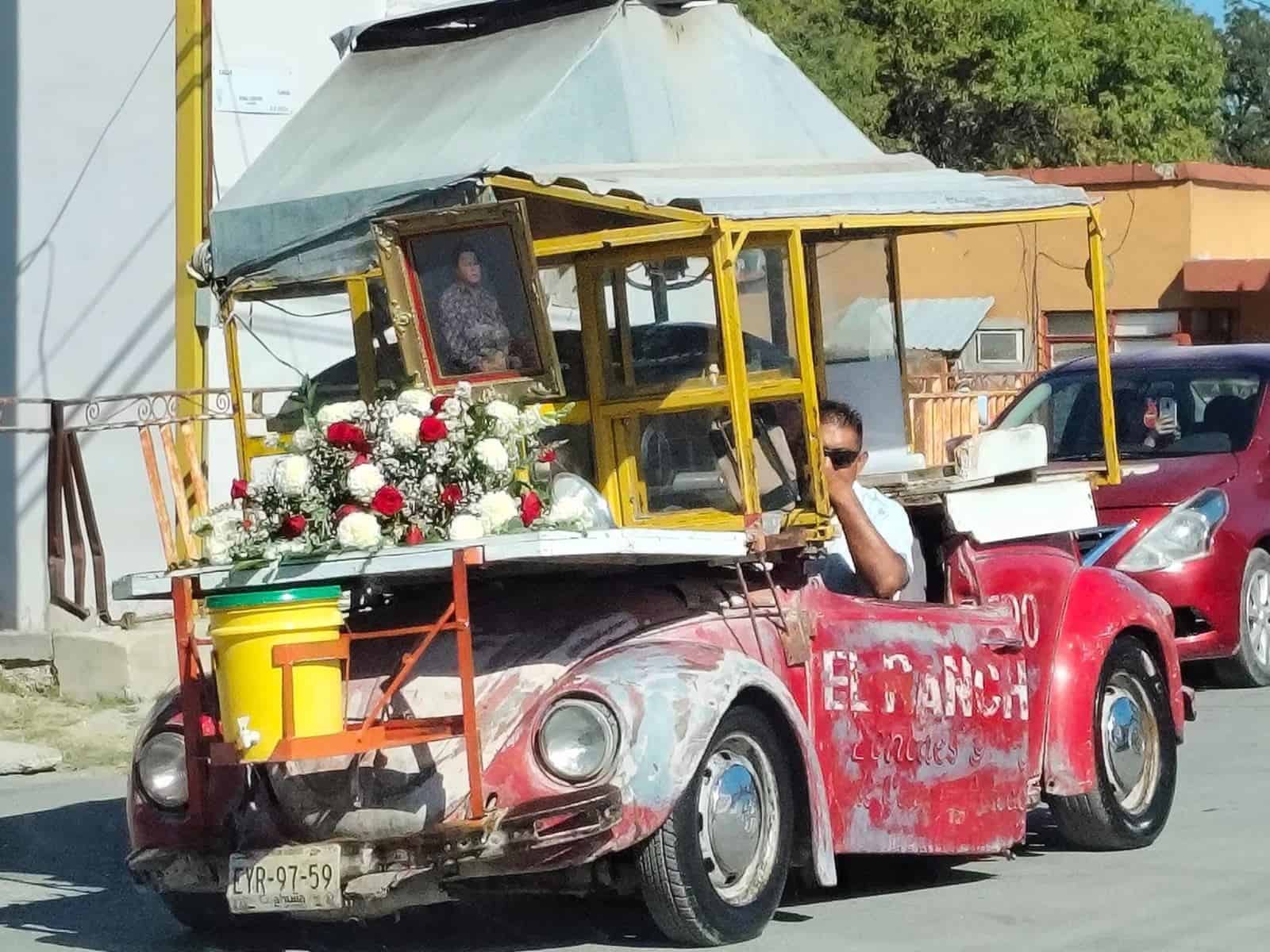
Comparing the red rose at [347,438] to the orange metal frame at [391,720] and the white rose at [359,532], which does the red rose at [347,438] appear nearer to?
the white rose at [359,532]

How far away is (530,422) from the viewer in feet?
21.0

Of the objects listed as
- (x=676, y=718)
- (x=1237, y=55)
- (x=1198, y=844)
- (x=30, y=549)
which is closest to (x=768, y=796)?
(x=676, y=718)

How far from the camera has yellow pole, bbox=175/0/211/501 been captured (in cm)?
1075

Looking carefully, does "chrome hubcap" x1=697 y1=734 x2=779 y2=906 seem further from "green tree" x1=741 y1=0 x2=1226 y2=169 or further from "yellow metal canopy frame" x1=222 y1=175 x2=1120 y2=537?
"green tree" x1=741 y1=0 x2=1226 y2=169

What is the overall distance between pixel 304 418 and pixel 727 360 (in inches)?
51.4

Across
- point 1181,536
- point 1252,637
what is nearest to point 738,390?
point 1181,536

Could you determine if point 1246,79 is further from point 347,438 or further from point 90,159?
point 347,438

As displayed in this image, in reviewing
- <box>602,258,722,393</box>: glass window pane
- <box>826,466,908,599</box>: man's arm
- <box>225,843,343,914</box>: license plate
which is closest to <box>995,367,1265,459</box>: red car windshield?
<box>602,258,722,393</box>: glass window pane

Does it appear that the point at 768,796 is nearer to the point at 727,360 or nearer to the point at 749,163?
the point at 727,360

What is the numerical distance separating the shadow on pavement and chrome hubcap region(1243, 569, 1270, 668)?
5.05 m

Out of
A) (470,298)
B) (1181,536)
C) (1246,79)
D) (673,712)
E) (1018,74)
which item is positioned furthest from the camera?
(1246,79)

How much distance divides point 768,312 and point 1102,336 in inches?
66.9

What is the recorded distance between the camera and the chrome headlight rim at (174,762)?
6480 mm

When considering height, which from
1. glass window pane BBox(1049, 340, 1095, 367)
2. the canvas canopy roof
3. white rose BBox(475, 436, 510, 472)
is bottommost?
white rose BBox(475, 436, 510, 472)
